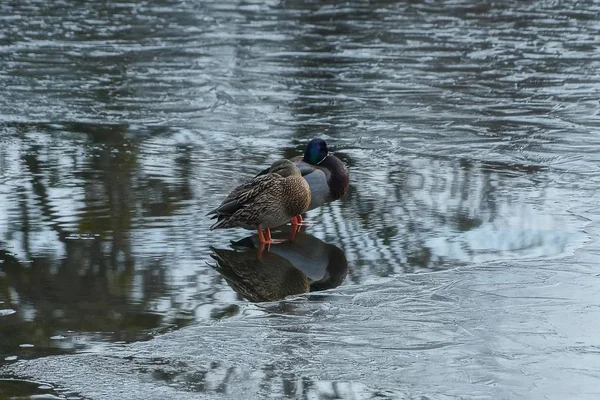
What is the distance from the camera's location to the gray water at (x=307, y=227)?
5926 millimetres

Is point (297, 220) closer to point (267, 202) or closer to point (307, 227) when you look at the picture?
point (307, 227)

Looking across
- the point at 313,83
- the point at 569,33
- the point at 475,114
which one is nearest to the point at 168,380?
the point at 475,114

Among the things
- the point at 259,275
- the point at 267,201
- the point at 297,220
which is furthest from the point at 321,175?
the point at 259,275

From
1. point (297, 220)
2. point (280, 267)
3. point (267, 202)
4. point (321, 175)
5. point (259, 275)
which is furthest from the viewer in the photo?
point (297, 220)

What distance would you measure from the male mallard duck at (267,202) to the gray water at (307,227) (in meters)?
0.22

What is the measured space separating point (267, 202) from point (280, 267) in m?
0.57

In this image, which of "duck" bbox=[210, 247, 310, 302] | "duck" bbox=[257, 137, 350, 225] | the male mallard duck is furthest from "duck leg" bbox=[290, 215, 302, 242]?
"duck" bbox=[210, 247, 310, 302]

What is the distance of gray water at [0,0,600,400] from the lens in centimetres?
593

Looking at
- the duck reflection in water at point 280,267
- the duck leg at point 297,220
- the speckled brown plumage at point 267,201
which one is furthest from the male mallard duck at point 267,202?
the duck leg at point 297,220

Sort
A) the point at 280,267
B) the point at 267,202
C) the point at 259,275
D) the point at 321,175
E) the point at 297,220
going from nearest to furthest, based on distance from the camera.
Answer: the point at 259,275
the point at 280,267
the point at 267,202
the point at 321,175
the point at 297,220

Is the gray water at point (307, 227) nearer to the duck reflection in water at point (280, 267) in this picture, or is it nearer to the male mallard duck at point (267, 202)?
the duck reflection in water at point (280, 267)

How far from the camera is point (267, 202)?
8117 millimetres

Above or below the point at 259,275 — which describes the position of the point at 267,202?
above

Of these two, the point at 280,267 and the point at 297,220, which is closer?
the point at 280,267
